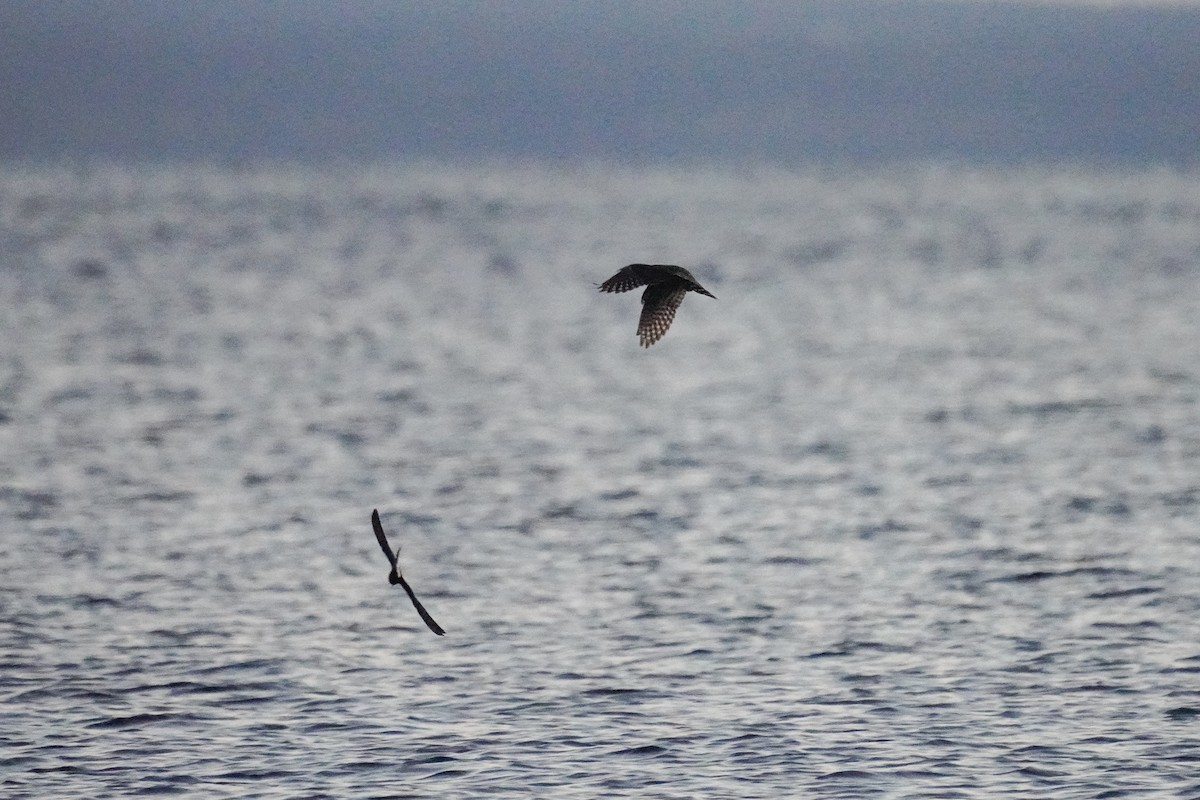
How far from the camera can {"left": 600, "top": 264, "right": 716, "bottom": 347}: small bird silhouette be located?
15297 mm

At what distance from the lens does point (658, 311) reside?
632 inches

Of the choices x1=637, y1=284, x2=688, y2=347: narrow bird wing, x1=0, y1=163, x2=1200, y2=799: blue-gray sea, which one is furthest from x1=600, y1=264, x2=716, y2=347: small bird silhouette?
x1=0, y1=163, x2=1200, y2=799: blue-gray sea

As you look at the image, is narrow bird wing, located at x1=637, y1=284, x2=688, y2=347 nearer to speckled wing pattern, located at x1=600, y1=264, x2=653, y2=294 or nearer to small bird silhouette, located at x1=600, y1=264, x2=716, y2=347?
small bird silhouette, located at x1=600, y1=264, x2=716, y2=347

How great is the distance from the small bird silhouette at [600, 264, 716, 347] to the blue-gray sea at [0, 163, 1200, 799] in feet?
13.2

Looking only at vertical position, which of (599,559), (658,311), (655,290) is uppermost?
(655,290)

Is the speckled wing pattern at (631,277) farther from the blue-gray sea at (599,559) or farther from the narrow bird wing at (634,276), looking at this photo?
the blue-gray sea at (599,559)

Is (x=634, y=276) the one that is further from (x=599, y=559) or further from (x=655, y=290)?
(x=599, y=559)

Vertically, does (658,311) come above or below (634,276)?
below

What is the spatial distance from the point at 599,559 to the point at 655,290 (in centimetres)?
926

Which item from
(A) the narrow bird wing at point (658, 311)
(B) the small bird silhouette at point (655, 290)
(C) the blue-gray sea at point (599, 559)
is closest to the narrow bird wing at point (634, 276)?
(B) the small bird silhouette at point (655, 290)

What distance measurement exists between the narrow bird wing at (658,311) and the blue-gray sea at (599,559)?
3992mm

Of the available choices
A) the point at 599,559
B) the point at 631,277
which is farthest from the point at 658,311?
the point at 599,559

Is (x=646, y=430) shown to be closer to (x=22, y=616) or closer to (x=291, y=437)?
(x=291, y=437)

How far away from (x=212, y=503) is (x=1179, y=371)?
27925mm
